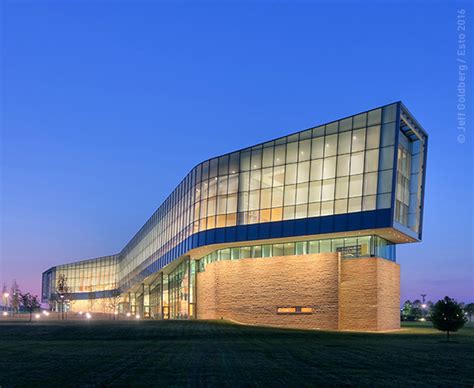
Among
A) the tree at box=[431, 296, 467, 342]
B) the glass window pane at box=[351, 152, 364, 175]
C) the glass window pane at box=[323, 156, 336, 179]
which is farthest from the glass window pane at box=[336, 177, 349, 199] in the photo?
the tree at box=[431, 296, 467, 342]

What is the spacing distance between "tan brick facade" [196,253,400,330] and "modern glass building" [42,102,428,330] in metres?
0.10

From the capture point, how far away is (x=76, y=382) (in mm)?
15609

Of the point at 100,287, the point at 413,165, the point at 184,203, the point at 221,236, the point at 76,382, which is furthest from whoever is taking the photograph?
the point at 100,287

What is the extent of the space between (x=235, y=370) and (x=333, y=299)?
2891cm

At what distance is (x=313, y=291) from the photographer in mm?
46719

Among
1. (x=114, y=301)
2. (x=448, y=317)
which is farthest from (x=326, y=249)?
(x=114, y=301)

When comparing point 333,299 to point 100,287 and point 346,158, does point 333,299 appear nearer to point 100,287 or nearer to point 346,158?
point 346,158

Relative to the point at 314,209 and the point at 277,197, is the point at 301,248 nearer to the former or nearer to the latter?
the point at 314,209

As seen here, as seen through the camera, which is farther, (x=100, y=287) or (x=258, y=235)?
(x=100, y=287)

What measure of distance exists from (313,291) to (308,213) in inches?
264

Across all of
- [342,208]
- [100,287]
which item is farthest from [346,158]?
[100,287]

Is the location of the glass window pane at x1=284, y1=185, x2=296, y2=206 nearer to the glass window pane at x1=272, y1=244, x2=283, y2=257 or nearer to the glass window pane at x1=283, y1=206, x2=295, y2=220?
the glass window pane at x1=283, y1=206, x2=295, y2=220

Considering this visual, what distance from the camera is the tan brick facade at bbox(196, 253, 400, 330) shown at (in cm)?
4469

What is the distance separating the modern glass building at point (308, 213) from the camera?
43.5 meters
